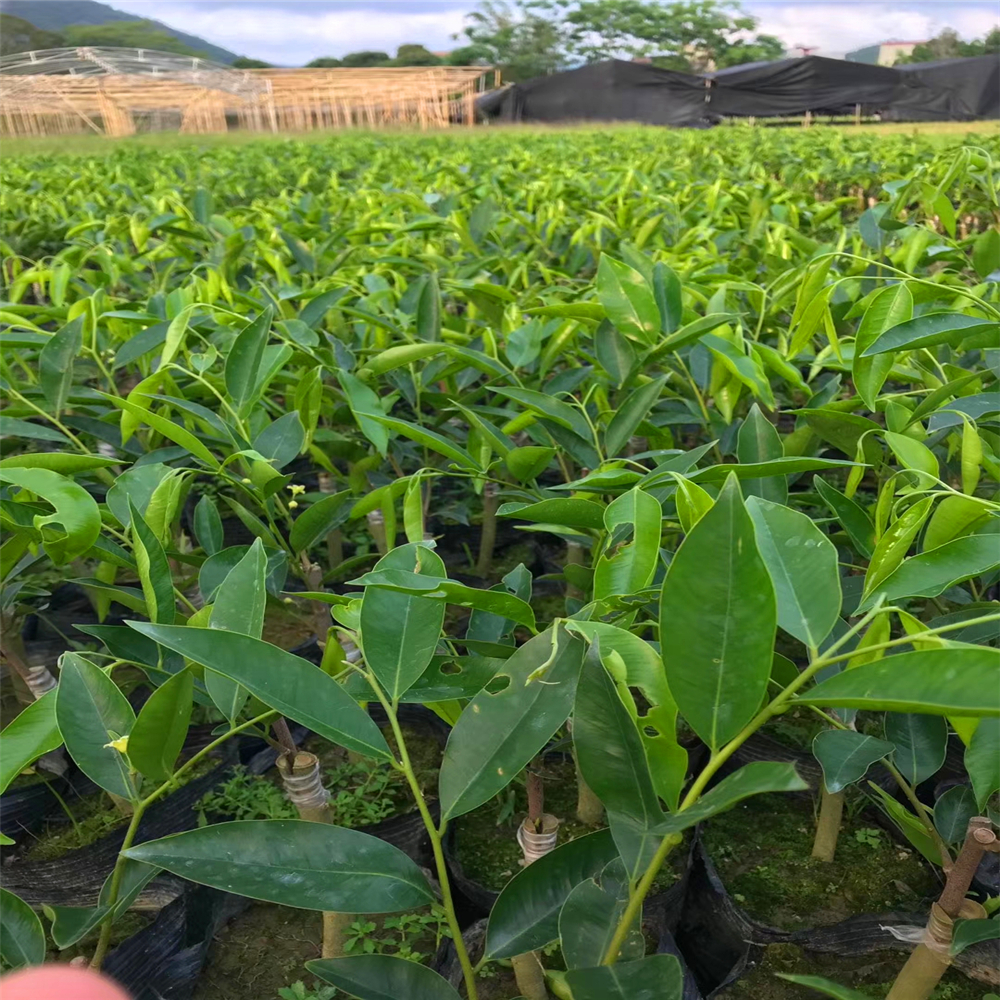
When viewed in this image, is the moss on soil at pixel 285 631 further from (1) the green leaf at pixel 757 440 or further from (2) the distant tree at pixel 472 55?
(2) the distant tree at pixel 472 55

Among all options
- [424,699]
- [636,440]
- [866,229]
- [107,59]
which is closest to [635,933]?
[424,699]

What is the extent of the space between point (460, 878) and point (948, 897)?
0.56 m

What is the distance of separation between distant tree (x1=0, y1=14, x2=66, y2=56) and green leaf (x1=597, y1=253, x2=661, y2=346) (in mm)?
42913

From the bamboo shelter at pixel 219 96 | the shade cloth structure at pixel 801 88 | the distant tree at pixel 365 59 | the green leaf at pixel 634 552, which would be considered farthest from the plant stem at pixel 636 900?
the distant tree at pixel 365 59

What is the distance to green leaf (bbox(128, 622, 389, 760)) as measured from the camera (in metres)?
0.55

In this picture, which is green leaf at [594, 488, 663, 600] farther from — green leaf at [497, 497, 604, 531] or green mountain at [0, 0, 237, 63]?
green mountain at [0, 0, 237, 63]

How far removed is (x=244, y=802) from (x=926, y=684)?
108cm

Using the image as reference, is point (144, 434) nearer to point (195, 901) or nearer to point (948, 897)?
point (195, 901)

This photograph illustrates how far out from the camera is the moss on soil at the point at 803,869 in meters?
1.01

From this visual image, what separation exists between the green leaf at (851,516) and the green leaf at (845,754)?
22cm

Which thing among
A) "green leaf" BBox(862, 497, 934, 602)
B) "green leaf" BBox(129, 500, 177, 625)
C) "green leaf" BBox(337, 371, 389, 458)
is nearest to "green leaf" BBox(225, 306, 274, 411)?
"green leaf" BBox(337, 371, 389, 458)

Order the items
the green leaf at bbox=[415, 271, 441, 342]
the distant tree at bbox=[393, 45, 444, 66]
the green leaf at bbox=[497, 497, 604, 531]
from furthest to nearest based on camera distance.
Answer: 1. the distant tree at bbox=[393, 45, 444, 66]
2. the green leaf at bbox=[415, 271, 441, 342]
3. the green leaf at bbox=[497, 497, 604, 531]

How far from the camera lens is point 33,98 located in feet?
56.2

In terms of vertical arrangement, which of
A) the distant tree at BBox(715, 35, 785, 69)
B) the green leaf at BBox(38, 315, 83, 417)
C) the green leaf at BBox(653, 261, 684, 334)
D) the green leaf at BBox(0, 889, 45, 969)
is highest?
the distant tree at BBox(715, 35, 785, 69)
